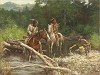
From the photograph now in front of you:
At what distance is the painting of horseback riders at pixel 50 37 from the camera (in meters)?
8.18

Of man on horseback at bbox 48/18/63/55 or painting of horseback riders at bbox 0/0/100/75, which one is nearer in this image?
painting of horseback riders at bbox 0/0/100/75

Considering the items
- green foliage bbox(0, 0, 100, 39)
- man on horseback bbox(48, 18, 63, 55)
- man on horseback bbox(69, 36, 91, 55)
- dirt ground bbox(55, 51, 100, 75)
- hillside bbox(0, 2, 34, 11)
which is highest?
hillside bbox(0, 2, 34, 11)

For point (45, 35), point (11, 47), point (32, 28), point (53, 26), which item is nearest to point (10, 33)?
point (11, 47)

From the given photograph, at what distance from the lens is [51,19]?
8289 millimetres

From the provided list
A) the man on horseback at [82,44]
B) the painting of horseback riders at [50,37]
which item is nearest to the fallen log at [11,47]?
the painting of horseback riders at [50,37]

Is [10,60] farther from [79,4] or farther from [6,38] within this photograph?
[79,4]

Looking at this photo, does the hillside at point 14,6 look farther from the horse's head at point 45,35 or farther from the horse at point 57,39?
the horse at point 57,39


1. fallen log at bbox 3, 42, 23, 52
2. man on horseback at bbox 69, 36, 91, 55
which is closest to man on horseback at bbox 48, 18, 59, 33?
man on horseback at bbox 69, 36, 91, 55

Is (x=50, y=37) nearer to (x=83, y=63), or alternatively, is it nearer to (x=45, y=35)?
(x=45, y=35)

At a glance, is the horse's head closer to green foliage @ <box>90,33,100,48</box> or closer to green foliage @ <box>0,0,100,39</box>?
green foliage @ <box>0,0,100,39</box>

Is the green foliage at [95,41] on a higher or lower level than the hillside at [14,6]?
lower

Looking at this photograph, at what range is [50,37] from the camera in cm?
827

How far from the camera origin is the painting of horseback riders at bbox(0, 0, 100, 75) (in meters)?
8.18

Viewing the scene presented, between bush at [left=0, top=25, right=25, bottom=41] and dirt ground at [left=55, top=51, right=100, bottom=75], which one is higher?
bush at [left=0, top=25, right=25, bottom=41]
